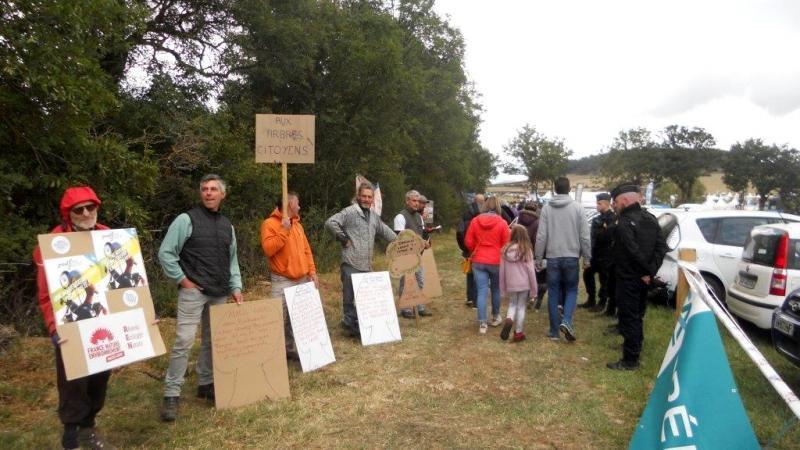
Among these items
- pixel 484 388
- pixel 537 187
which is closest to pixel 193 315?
pixel 484 388

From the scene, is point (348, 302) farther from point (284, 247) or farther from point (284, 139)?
point (284, 139)

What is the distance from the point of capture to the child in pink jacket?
6.36 metres

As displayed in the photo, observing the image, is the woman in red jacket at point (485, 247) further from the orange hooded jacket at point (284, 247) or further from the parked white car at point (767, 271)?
the parked white car at point (767, 271)

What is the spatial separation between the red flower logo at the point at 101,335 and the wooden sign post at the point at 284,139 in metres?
2.37

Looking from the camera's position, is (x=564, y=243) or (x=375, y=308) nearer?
(x=564, y=243)

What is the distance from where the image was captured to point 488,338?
21.4 feet

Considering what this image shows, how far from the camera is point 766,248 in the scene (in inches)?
234

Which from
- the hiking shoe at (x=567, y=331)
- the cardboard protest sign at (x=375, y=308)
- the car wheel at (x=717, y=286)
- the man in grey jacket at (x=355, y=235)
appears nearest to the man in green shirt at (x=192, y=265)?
the man in grey jacket at (x=355, y=235)

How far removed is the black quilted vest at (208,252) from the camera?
4.05 m

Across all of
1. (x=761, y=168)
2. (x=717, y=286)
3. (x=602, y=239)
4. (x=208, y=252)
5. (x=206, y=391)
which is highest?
(x=761, y=168)

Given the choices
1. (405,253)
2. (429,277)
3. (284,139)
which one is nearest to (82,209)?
(284,139)

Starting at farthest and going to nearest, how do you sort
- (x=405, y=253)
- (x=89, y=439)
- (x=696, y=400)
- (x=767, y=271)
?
(x=405, y=253), (x=767, y=271), (x=89, y=439), (x=696, y=400)

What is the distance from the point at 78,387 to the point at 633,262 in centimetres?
482

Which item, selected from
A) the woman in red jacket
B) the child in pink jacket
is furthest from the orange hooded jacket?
the child in pink jacket
